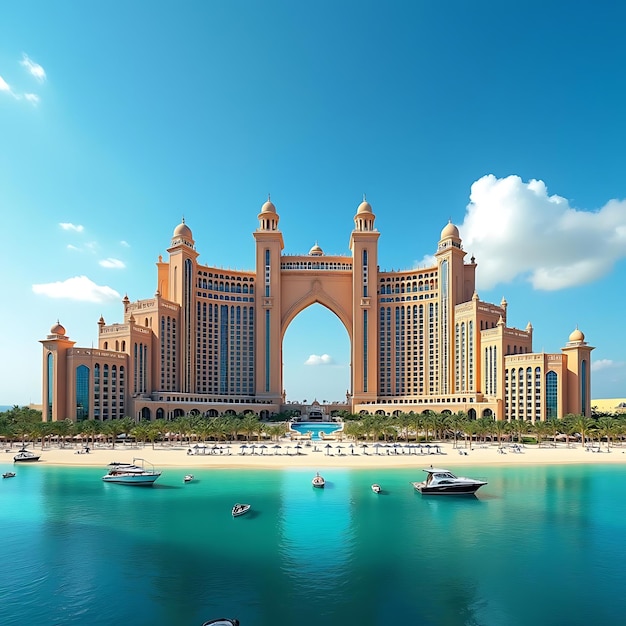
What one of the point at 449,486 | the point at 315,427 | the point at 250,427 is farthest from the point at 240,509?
the point at 315,427

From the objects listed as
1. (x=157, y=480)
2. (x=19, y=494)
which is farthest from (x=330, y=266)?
(x=19, y=494)

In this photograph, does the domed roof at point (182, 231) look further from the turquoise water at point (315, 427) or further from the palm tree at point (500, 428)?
the palm tree at point (500, 428)

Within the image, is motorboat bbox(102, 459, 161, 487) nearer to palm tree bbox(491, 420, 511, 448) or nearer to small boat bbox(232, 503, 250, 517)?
small boat bbox(232, 503, 250, 517)

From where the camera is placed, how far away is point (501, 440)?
72312 mm

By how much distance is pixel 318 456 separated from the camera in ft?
188

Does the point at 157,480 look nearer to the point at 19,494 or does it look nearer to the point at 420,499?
the point at 19,494

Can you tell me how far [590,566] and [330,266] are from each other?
9057 centimetres

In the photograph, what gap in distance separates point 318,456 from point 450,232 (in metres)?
64.6

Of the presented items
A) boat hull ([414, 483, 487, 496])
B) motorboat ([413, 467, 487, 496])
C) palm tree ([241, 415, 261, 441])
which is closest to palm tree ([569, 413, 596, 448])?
motorboat ([413, 467, 487, 496])

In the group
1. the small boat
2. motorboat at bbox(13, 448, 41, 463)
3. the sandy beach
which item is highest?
the small boat

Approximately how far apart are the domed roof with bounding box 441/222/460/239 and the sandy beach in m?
51.6

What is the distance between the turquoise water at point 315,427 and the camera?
87.7m

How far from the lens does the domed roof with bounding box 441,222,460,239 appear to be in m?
102

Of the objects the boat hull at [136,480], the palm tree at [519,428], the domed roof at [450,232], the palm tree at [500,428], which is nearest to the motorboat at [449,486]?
the boat hull at [136,480]
